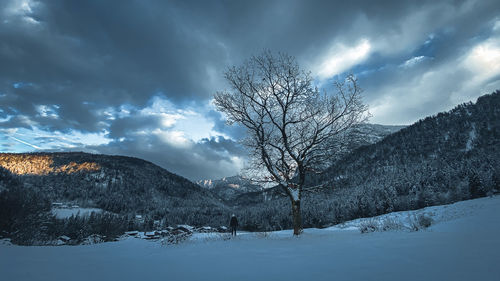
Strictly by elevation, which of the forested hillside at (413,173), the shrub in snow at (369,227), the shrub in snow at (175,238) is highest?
the forested hillside at (413,173)

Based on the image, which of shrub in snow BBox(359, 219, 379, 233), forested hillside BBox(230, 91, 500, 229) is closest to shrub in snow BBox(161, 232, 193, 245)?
forested hillside BBox(230, 91, 500, 229)

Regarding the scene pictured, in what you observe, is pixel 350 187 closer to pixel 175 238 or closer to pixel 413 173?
pixel 413 173

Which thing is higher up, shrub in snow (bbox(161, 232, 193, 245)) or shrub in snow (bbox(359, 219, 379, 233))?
shrub in snow (bbox(359, 219, 379, 233))

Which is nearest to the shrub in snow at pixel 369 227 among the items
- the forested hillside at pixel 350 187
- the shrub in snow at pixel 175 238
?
the forested hillside at pixel 350 187

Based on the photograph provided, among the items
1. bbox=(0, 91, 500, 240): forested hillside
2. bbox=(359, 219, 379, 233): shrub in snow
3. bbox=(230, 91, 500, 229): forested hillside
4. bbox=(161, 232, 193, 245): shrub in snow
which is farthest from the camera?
bbox=(230, 91, 500, 229): forested hillside

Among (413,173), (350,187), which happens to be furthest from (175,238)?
(413,173)

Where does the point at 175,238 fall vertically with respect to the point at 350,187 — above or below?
below

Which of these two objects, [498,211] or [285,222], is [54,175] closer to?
[285,222]

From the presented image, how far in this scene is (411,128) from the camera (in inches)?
7057

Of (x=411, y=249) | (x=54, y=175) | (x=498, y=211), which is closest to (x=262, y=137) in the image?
(x=411, y=249)

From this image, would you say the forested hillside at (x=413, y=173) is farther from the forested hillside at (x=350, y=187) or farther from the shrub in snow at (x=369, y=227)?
the shrub in snow at (x=369, y=227)

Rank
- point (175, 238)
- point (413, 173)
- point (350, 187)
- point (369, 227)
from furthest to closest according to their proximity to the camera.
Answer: point (413, 173), point (350, 187), point (175, 238), point (369, 227)

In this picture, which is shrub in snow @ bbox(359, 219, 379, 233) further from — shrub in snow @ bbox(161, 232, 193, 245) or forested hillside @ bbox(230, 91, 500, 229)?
shrub in snow @ bbox(161, 232, 193, 245)

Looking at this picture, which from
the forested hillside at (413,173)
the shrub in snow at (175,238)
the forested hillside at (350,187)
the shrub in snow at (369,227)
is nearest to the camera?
the shrub in snow at (369,227)
